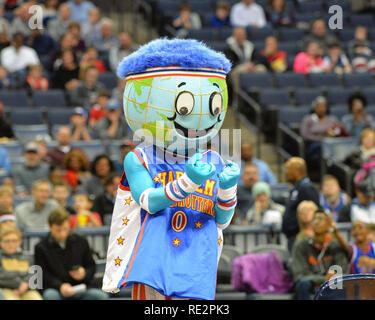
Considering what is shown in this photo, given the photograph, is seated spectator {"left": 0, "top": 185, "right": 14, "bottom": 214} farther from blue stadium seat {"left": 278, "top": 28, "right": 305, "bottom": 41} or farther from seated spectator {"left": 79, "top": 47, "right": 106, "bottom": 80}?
blue stadium seat {"left": 278, "top": 28, "right": 305, "bottom": 41}

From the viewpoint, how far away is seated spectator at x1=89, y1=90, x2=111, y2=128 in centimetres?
1030

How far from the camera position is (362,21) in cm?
1429

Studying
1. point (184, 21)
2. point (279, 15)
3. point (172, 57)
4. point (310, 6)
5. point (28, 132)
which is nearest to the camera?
point (172, 57)

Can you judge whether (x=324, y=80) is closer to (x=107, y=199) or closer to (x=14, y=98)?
(x=14, y=98)

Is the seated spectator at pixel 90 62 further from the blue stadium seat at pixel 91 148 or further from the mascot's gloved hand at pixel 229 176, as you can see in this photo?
the mascot's gloved hand at pixel 229 176

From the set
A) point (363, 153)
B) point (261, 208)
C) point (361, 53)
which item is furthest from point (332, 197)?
point (361, 53)

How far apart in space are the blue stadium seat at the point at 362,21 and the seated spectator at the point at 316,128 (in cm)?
414

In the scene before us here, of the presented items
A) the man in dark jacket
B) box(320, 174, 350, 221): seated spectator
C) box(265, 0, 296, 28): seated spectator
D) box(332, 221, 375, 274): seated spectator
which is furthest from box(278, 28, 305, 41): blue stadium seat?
box(332, 221, 375, 274): seated spectator

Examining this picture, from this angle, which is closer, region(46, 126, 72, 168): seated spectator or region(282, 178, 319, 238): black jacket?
region(282, 178, 319, 238): black jacket

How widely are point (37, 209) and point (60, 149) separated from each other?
155cm

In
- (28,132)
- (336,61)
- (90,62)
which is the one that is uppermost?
(336,61)

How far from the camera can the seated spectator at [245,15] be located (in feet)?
43.8

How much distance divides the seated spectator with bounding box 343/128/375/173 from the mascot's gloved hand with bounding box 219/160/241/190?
5560 millimetres

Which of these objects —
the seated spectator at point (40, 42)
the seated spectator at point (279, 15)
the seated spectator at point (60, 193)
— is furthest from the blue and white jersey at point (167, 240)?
the seated spectator at point (279, 15)
